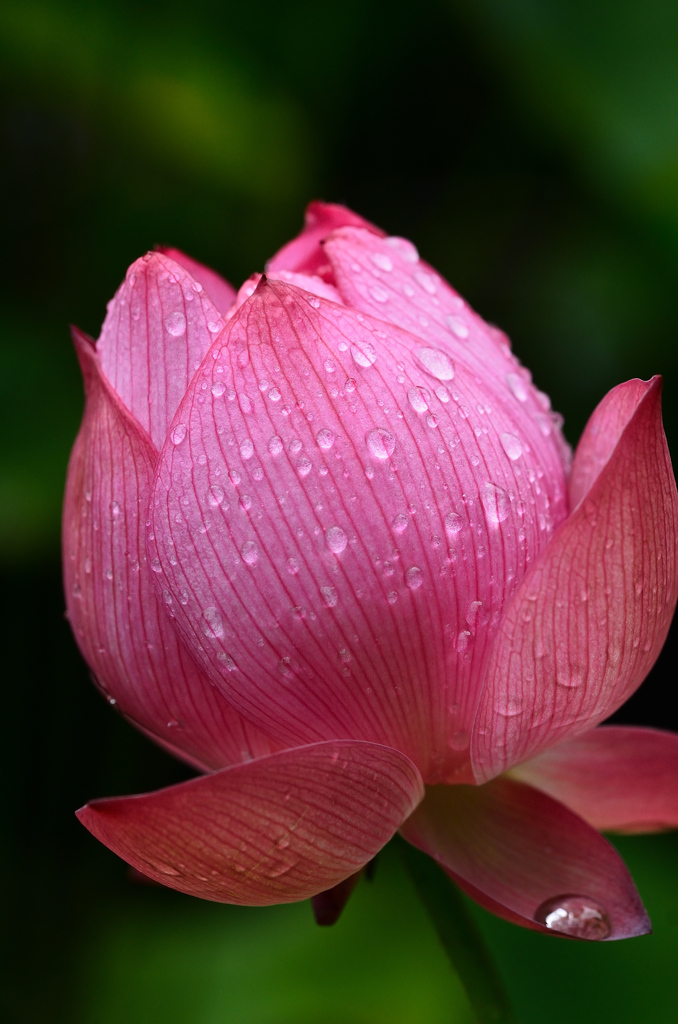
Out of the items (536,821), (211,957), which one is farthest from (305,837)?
(211,957)

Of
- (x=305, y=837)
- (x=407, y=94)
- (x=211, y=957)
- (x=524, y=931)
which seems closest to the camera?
(x=305, y=837)

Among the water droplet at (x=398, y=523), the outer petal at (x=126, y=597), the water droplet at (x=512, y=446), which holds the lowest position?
the outer petal at (x=126, y=597)

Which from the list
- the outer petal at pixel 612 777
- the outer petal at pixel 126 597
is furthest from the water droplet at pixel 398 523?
the outer petal at pixel 612 777

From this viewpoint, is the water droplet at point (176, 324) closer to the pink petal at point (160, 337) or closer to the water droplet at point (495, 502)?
the pink petal at point (160, 337)

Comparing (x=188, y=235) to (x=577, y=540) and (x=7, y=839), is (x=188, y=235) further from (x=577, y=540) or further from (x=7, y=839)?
(x=577, y=540)

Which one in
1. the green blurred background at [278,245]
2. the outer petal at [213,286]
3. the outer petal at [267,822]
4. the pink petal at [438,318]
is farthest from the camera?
the green blurred background at [278,245]

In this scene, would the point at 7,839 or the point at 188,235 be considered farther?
the point at 188,235

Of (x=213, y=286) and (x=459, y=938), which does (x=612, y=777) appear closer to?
(x=459, y=938)

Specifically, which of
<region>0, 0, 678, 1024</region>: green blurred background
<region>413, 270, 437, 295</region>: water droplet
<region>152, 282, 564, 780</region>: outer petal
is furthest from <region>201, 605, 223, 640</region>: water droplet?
<region>0, 0, 678, 1024</region>: green blurred background
